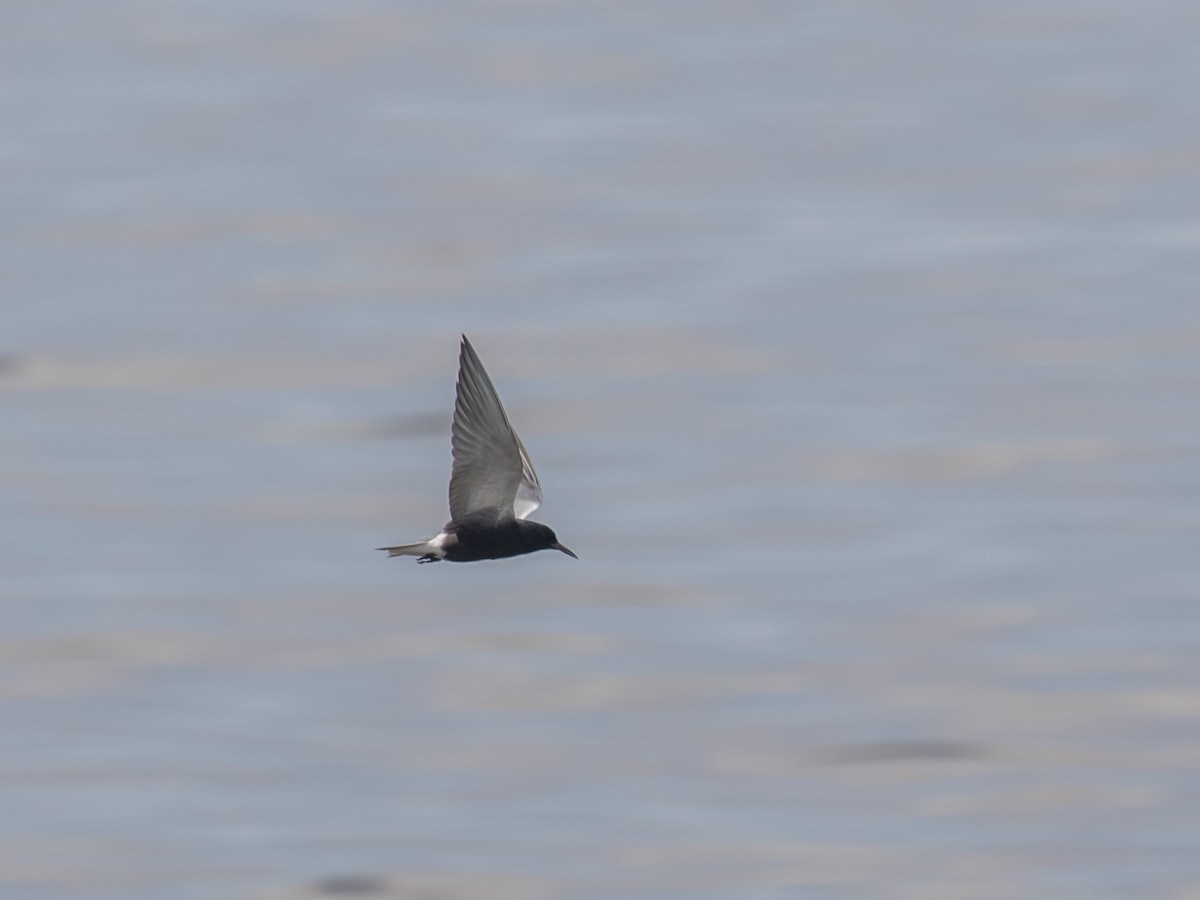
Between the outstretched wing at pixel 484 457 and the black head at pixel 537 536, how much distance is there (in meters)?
0.11

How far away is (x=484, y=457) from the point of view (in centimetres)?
1677

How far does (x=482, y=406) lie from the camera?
16.4m

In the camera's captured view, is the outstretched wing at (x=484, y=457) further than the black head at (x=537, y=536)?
No

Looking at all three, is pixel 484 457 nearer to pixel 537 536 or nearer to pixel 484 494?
pixel 484 494

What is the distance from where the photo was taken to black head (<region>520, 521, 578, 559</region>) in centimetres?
1700

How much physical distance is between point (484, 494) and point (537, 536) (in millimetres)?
453

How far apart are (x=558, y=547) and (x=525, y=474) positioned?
0.59m

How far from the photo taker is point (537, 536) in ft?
56.0

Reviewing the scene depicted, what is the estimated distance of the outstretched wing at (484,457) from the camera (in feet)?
53.4

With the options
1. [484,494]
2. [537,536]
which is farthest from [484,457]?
[537,536]

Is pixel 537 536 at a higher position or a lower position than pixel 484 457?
lower

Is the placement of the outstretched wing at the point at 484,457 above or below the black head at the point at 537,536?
above

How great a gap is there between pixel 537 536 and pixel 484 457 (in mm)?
683

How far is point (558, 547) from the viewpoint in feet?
56.4
